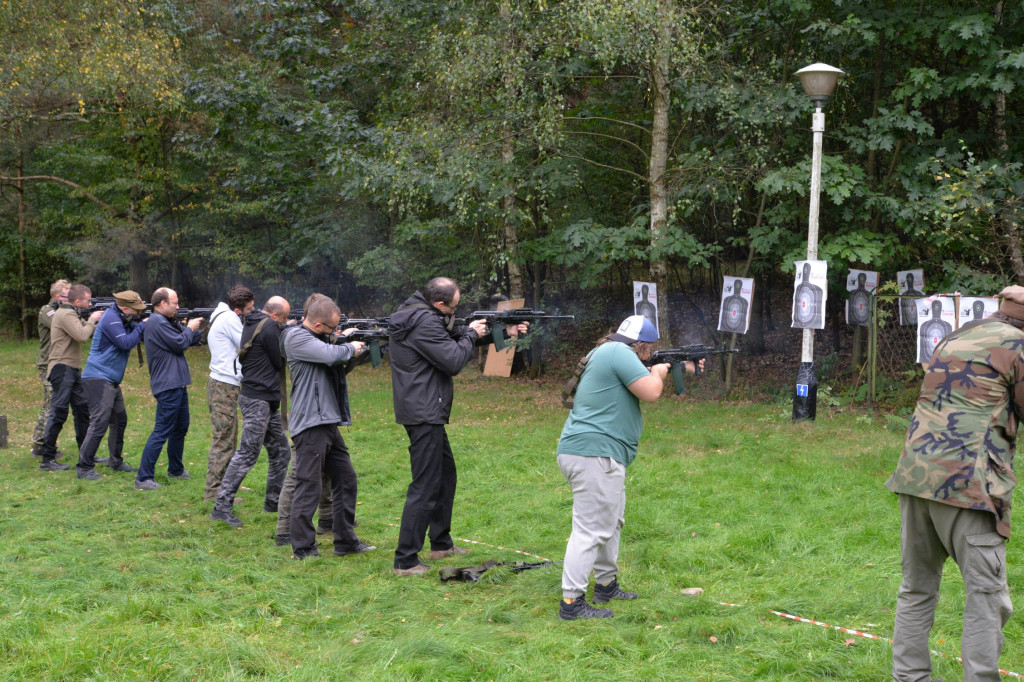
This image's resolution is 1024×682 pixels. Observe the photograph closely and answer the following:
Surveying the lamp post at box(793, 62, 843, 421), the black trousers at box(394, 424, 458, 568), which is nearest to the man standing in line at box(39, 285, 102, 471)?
the black trousers at box(394, 424, 458, 568)

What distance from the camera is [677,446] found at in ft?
32.8

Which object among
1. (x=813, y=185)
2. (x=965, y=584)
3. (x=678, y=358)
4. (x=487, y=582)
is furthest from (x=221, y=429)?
(x=813, y=185)

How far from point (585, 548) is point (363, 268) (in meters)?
13.3

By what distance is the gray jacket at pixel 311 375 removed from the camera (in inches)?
238

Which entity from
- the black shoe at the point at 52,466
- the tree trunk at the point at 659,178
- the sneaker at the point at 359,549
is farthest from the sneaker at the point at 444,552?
the tree trunk at the point at 659,178

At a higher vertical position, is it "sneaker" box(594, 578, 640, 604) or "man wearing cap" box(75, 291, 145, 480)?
A: "man wearing cap" box(75, 291, 145, 480)

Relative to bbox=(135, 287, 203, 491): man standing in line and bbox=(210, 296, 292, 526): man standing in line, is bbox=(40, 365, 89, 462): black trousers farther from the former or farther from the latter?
bbox=(210, 296, 292, 526): man standing in line

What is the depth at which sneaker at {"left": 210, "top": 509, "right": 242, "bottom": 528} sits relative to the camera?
7.07 meters

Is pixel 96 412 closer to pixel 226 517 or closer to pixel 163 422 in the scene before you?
pixel 163 422

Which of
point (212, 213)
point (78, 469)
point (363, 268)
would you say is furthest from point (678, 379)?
point (212, 213)

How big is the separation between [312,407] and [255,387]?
122 cm

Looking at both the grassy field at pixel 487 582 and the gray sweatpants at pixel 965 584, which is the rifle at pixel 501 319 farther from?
the gray sweatpants at pixel 965 584

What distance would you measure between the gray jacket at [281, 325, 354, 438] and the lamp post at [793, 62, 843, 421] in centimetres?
684

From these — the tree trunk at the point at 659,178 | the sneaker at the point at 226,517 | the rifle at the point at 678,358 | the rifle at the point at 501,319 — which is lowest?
the sneaker at the point at 226,517
